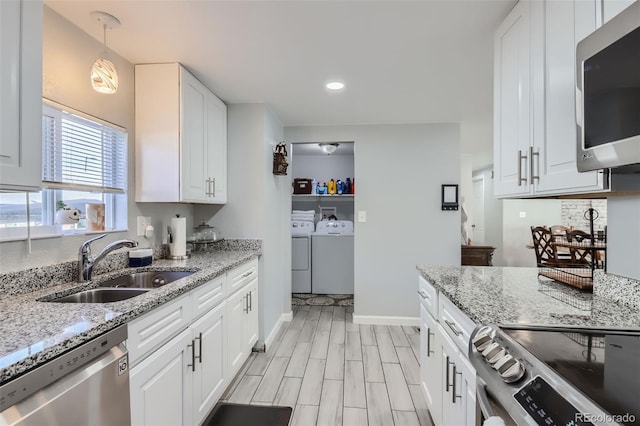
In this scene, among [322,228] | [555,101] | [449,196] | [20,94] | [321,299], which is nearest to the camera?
[20,94]

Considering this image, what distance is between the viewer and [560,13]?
1.20 m

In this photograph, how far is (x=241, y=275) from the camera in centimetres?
246

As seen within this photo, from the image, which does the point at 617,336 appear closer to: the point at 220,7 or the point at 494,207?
the point at 220,7

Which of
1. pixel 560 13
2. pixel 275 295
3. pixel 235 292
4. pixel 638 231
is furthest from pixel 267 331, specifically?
pixel 560 13

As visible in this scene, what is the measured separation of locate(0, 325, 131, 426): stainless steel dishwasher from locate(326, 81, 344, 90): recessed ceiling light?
211 centimetres

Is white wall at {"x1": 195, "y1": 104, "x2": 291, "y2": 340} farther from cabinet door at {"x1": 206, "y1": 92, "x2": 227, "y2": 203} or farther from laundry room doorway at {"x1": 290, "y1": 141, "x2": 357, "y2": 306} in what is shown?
laundry room doorway at {"x1": 290, "y1": 141, "x2": 357, "y2": 306}

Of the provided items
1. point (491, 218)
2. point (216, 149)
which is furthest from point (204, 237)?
point (491, 218)

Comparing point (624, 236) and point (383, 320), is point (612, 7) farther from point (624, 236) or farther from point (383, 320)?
point (383, 320)

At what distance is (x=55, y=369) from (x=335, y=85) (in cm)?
235

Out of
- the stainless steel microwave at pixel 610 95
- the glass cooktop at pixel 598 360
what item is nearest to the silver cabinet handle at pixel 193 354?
the glass cooktop at pixel 598 360

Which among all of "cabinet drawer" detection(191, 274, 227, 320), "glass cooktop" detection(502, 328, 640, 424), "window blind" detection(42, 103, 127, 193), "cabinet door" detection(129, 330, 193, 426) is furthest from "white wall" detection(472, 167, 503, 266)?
"window blind" detection(42, 103, 127, 193)

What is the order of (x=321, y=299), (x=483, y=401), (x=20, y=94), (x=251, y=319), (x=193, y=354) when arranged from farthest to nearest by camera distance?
(x=321, y=299) < (x=251, y=319) < (x=193, y=354) < (x=20, y=94) < (x=483, y=401)

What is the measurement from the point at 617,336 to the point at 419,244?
2.72m

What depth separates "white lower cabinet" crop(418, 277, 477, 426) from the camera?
4.07ft
